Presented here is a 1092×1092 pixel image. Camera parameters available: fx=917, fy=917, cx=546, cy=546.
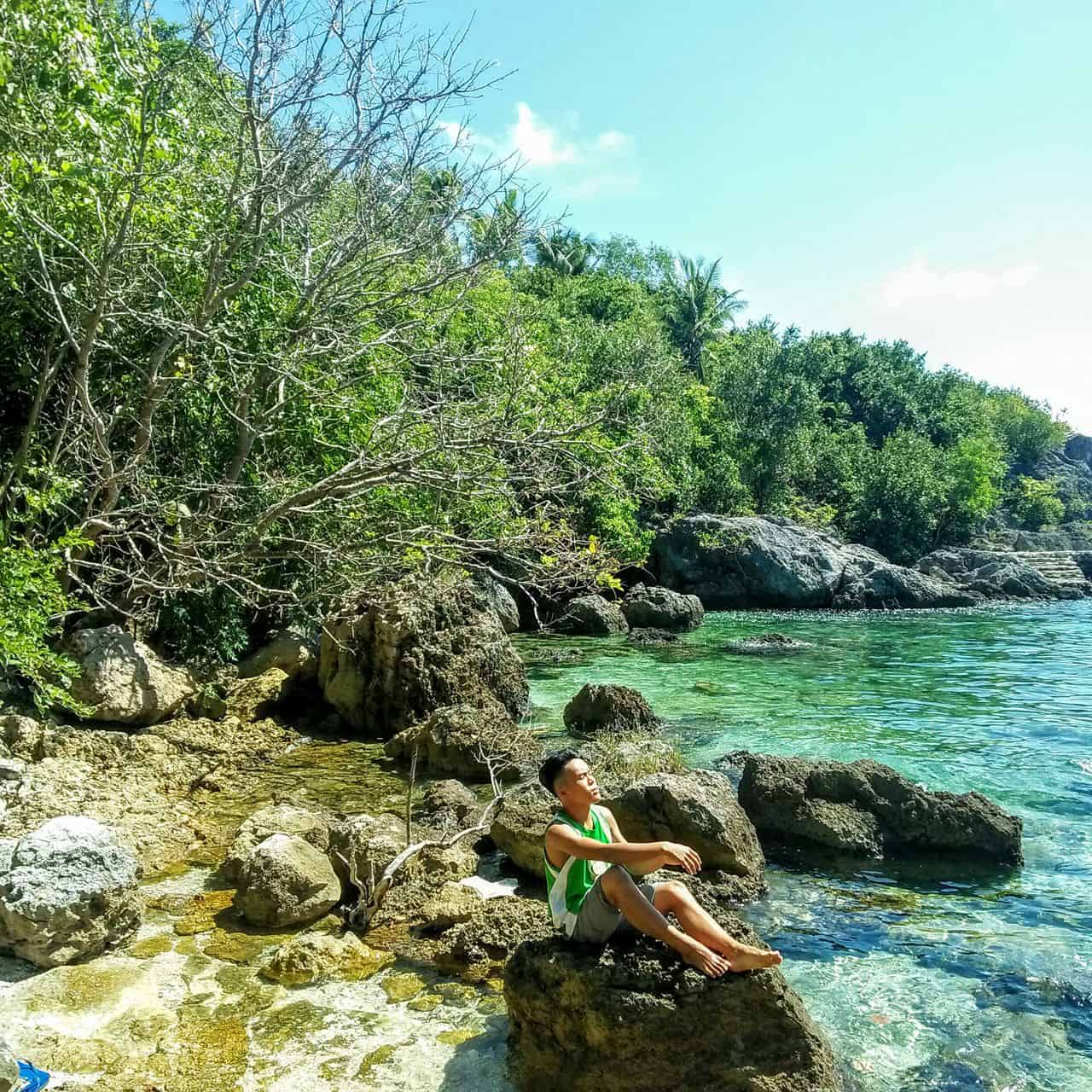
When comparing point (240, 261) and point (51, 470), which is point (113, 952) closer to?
point (51, 470)

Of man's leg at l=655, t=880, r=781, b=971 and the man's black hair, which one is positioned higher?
the man's black hair

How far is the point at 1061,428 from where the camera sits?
230ft

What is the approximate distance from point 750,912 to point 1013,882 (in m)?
2.45

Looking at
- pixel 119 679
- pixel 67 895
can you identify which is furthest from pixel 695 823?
pixel 119 679

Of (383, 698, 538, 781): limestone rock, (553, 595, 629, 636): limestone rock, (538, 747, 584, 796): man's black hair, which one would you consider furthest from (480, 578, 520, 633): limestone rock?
(538, 747, 584, 796): man's black hair

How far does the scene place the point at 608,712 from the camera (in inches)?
481

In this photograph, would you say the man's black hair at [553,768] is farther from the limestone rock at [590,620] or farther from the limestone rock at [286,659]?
the limestone rock at [590,620]

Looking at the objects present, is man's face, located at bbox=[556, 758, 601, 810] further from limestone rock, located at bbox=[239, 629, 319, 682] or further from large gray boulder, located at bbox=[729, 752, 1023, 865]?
limestone rock, located at bbox=[239, 629, 319, 682]

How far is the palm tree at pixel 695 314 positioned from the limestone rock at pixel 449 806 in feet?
145

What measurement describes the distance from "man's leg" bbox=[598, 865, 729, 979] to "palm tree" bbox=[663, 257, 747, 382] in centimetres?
4812

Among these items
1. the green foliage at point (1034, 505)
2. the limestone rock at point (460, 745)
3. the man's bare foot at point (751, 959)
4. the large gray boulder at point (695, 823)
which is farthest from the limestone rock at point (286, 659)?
the green foliage at point (1034, 505)

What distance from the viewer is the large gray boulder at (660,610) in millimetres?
25344

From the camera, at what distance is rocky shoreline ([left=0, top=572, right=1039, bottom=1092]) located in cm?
427

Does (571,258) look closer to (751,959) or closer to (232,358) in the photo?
(232,358)
